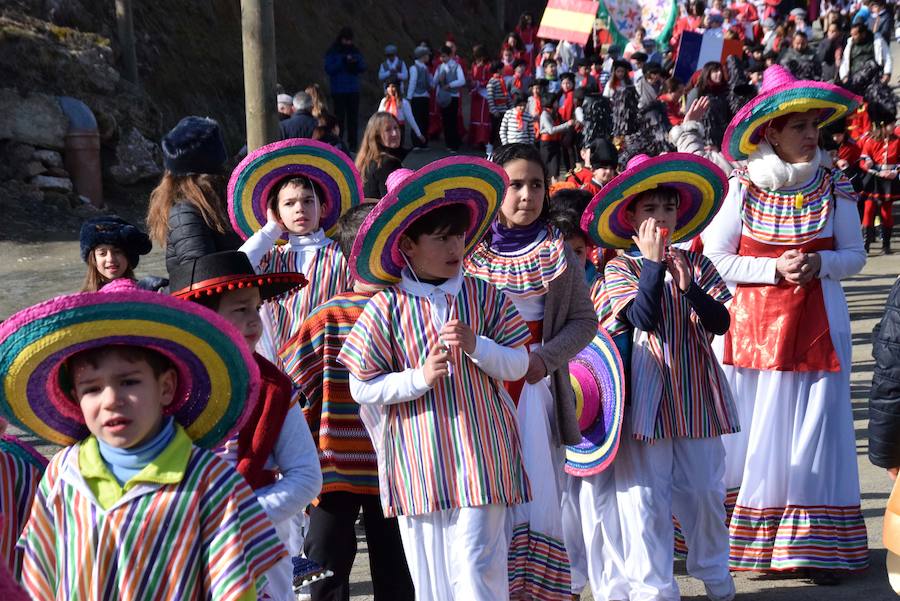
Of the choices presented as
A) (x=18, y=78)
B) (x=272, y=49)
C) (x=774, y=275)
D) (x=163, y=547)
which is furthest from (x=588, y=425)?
(x=18, y=78)

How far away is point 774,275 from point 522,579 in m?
1.90

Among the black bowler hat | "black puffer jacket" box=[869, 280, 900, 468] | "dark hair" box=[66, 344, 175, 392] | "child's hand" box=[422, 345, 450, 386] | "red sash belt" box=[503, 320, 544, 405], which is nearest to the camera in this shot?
"dark hair" box=[66, 344, 175, 392]

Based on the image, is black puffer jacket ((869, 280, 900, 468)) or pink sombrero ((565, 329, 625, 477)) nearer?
black puffer jacket ((869, 280, 900, 468))

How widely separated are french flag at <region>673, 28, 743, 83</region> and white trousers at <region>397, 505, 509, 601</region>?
1447 centimetres

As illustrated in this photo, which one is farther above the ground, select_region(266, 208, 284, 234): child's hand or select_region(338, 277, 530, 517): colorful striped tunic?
select_region(266, 208, 284, 234): child's hand

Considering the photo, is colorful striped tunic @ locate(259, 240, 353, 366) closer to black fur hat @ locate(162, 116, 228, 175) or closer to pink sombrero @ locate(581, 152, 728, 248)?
black fur hat @ locate(162, 116, 228, 175)

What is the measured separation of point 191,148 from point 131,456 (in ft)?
9.65

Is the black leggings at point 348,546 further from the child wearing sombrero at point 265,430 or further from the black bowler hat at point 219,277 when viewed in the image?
the black bowler hat at point 219,277

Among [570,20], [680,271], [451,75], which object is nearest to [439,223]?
[680,271]

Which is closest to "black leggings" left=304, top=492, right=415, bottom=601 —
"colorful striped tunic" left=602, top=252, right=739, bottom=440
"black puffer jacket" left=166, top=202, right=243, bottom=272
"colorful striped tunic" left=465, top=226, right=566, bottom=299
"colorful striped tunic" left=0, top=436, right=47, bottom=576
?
"colorful striped tunic" left=465, top=226, right=566, bottom=299

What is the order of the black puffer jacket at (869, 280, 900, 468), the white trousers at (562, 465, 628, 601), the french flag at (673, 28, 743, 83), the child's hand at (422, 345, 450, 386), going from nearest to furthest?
the black puffer jacket at (869, 280, 900, 468) < the child's hand at (422, 345, 450, 386) < the white trousers at (562, 465, 628, 601) < the french flag at (673, 28, 743, 83)

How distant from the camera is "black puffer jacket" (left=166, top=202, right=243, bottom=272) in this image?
5.66 metres

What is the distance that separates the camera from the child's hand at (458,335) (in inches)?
171

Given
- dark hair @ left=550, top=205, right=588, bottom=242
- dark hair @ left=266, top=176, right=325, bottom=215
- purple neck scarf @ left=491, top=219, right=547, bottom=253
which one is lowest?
purple neck scarf @ left=491, top=219, right=547, bottom=253
